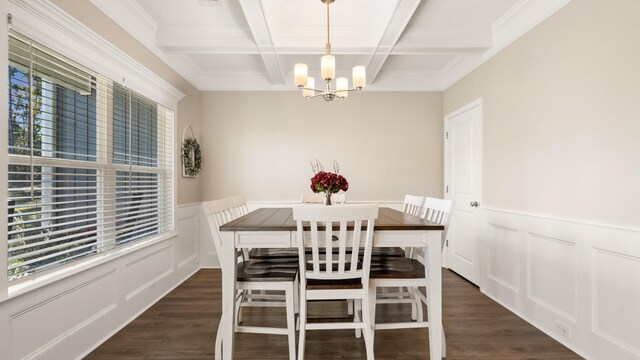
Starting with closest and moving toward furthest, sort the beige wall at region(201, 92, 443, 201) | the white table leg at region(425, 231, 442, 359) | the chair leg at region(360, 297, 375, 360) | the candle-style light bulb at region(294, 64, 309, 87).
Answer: the chair leg at region(360, 297, 375, 360)
the white table leg at region(425, 231, 442, 359)
the candle-style light bulb at region(294, 64, 309, 87)
the beige wall at region(201, 92, 443, 201)

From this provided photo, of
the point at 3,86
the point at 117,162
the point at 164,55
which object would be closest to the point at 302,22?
the point at 164,55

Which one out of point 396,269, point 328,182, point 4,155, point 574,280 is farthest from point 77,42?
point 574,280

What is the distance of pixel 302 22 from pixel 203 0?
95cm

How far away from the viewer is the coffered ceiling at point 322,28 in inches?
109

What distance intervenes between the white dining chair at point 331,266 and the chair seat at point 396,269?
0.17m

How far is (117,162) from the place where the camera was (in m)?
2.68

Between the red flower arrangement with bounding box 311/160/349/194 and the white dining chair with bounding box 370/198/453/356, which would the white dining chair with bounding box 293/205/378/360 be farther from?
the red flower arrangement with bounding box 311/160/349/194

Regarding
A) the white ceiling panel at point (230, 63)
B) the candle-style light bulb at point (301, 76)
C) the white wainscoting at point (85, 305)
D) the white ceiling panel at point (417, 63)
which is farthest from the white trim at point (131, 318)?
the white ceiling panel at point (417, 63)

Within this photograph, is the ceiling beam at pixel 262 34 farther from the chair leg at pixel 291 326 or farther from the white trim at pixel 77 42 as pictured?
the chair leg at pixel 291 326

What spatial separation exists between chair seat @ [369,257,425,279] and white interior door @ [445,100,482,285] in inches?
65.3

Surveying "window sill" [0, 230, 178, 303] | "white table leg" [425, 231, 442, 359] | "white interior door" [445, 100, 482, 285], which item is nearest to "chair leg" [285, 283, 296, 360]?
"white table leg" [425, 231, 442, 359]

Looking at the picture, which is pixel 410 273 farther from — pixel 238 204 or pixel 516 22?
pixel 516 22

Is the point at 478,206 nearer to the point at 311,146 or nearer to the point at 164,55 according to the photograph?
the point at 311,146

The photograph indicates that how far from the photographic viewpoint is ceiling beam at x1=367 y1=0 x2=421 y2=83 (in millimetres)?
2594
